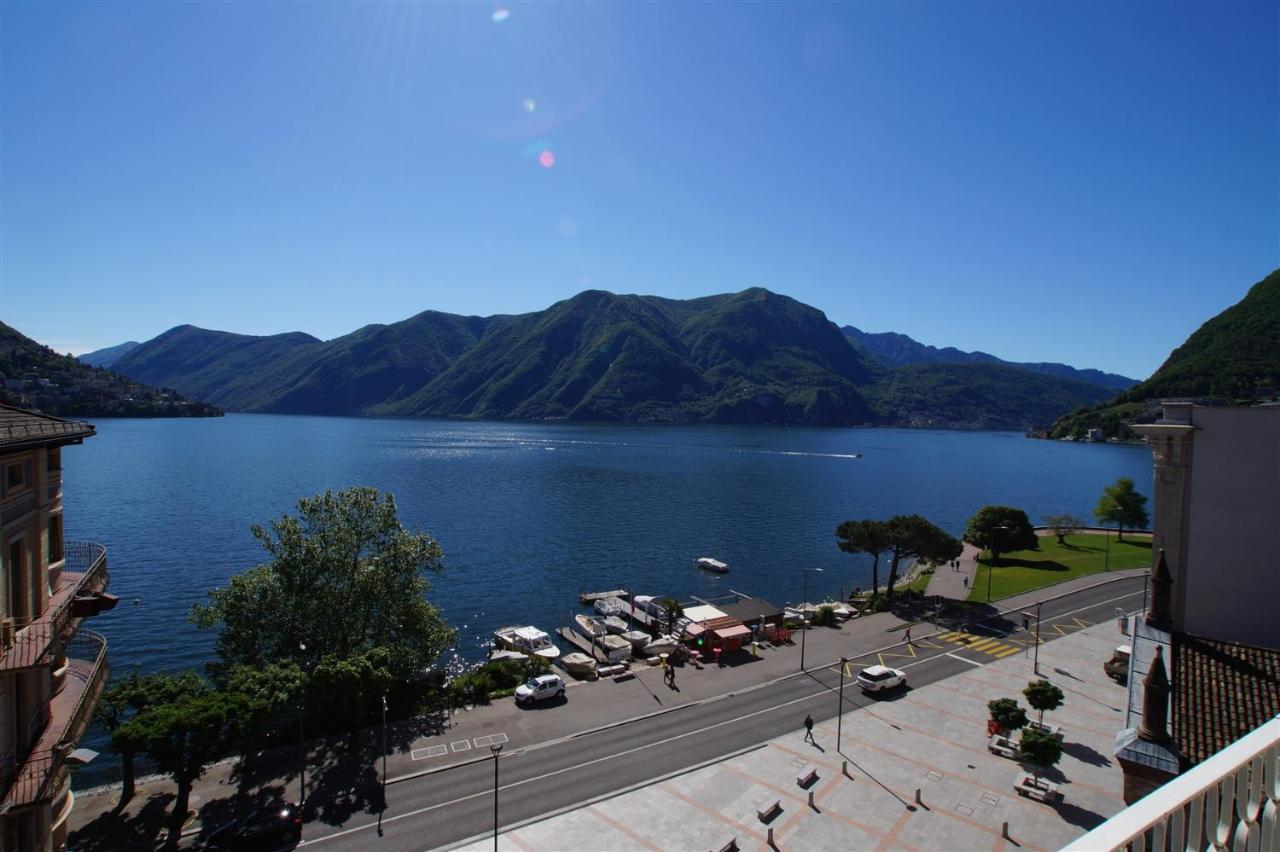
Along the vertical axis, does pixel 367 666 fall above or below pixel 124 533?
above

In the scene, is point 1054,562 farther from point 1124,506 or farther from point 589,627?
point 589,627

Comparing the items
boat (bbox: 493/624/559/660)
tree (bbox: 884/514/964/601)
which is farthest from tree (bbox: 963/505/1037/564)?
boat (bbox: 493/624/559/660)

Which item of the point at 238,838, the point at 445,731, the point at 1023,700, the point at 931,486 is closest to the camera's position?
the point at 238,838

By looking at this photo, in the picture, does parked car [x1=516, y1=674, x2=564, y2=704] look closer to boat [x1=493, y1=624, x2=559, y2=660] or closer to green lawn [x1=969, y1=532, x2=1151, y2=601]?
boat [x1=493, y1=624, x2=559, y2=660]

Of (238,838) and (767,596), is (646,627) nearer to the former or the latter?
(767,596)

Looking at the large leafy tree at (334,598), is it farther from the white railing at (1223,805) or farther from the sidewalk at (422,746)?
the white railing at (1223,805)

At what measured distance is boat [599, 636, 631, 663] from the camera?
46.3 metres

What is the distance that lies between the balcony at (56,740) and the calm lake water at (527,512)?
2883 centimetres

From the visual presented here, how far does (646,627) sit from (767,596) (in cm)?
1619

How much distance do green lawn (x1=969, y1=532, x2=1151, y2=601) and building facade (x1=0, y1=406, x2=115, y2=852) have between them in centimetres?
5711

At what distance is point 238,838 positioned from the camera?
72.7ft

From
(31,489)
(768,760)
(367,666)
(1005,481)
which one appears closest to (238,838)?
(367,666)

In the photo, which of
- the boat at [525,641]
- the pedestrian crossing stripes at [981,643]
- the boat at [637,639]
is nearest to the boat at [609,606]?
the boat at [637,639]

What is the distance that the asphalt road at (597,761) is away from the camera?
2412 centimetres
